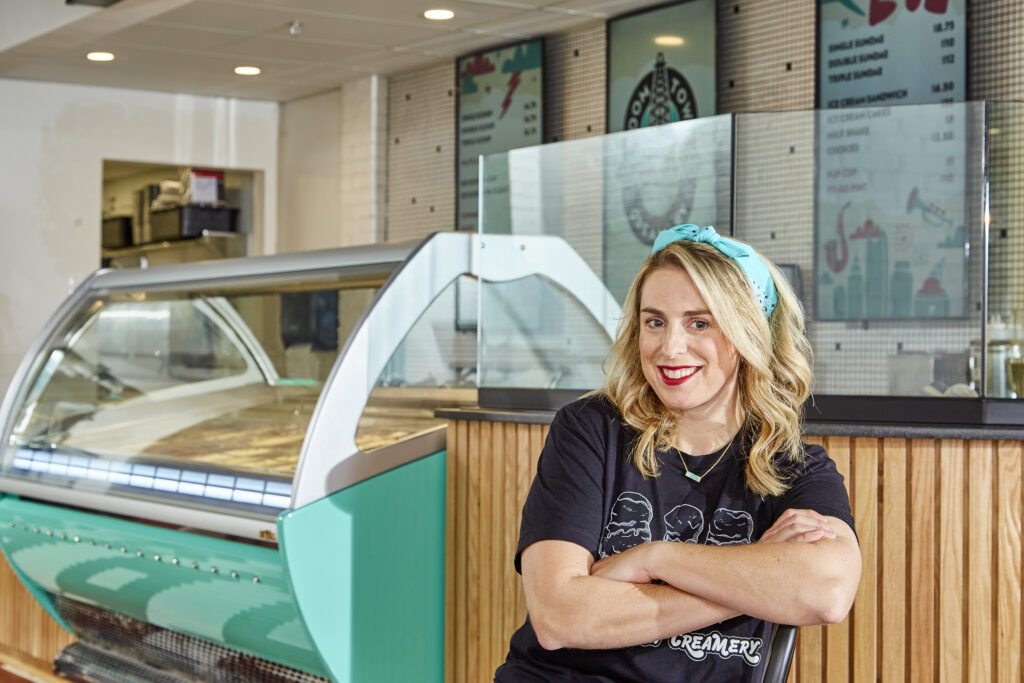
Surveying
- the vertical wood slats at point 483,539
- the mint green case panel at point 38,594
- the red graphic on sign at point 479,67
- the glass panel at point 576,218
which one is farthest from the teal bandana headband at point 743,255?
the red graphic on sign at point 479,67

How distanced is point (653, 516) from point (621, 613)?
183 mm

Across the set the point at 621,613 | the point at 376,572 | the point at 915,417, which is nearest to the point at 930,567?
the point at 915,417

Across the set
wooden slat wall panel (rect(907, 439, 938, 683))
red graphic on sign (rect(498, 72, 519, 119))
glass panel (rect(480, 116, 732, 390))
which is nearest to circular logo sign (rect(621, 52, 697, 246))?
glass panel (rect(480, 116, 732, 390))

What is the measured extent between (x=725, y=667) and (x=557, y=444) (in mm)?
428

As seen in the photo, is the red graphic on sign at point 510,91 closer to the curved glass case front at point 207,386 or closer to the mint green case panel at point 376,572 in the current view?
the curved glass case front at point 207,386

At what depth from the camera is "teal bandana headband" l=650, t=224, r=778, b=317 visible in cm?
174

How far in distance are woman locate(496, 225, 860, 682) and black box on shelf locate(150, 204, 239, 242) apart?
6.10 m

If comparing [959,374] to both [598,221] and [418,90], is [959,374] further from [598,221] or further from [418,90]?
[418,90]

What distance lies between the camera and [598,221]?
2.69 m

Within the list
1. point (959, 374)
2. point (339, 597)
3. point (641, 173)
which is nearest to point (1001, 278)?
point (959, 374)

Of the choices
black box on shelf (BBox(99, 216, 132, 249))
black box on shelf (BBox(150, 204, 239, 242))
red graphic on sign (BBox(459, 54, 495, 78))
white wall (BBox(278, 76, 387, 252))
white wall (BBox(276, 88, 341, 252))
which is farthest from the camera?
black box on shelf (BBox(99, 216, 132, 249))

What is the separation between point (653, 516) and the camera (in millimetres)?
1693

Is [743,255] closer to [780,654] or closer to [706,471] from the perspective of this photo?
[706,471]

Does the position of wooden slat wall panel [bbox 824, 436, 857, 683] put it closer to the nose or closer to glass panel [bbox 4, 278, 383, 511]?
the nose
